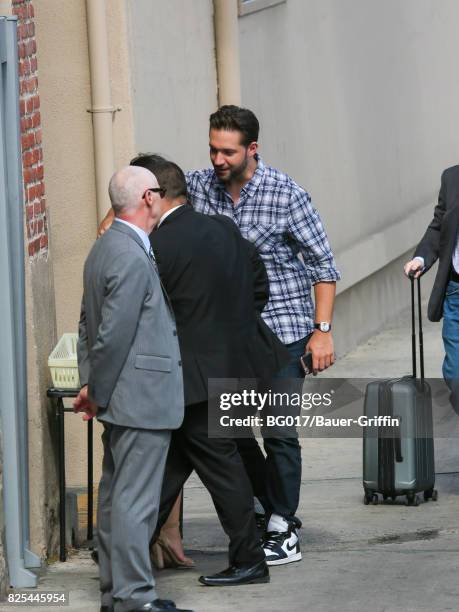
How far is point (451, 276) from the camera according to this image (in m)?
7.78

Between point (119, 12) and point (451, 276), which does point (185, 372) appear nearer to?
point (451, 276)

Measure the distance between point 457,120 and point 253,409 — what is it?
374 inches

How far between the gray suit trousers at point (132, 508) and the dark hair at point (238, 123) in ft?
5.16

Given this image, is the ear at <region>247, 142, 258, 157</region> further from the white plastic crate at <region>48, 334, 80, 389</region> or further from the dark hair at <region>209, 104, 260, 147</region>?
the white plastic crate at <region>48, 334, 80, 389</region>

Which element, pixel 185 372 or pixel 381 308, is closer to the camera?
pixel 185 372

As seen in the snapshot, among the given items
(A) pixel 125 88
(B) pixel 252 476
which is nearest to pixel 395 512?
(B) pixel 252 476

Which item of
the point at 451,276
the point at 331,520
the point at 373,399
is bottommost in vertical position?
the point at 331,520

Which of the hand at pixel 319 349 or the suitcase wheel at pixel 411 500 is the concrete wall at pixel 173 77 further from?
the suitcase wheel at pixel 411 500

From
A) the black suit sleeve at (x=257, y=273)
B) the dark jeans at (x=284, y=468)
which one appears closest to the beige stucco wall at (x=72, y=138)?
the dark jeans at (x=284, y=468)

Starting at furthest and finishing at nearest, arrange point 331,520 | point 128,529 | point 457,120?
point 457,120
point 331,520
point 128,529

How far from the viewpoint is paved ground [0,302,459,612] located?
244 inches

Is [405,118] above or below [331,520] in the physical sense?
above

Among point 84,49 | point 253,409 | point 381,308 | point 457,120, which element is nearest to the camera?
point 253,409

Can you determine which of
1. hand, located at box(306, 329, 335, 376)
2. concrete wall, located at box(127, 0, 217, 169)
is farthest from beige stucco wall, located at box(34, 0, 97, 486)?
hand, located at box(306, 329, 335, 376)
